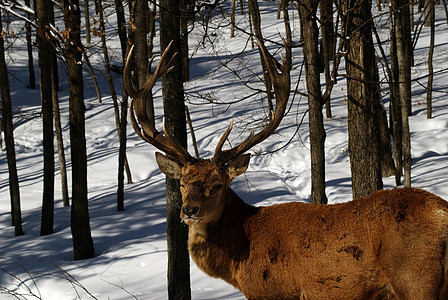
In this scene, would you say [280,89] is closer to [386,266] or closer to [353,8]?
[353,8]

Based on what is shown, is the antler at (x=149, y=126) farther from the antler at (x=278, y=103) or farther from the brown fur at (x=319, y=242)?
the antler at (x=278, y=103)

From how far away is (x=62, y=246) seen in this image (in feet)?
43.5

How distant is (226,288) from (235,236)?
4.14 meters

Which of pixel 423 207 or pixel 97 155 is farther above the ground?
pixel 423 207

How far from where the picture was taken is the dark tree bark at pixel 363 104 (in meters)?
7.81

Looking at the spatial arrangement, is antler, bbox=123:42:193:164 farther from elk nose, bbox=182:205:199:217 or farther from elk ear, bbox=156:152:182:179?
elk nose, bbox=182:205:199:217

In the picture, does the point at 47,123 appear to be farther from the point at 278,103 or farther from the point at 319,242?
the point at 319,242

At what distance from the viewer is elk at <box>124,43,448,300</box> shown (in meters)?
4.06

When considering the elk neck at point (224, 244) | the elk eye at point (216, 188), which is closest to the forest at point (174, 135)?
the elk neck at point (224, 244)

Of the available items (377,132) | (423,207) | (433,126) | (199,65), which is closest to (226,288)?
(377,132)

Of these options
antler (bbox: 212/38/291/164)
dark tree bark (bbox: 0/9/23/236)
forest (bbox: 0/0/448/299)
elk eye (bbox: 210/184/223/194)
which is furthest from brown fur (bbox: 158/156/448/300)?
dark tree bark (bbox: 0/9/23/236)

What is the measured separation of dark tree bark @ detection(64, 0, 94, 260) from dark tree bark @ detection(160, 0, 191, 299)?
4576mm

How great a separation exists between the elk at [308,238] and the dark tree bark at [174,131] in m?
1.11

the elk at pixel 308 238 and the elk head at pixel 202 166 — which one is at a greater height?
the elk head at pixel 202 166
